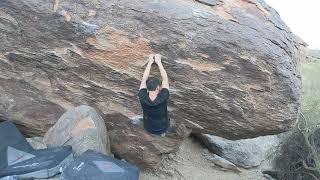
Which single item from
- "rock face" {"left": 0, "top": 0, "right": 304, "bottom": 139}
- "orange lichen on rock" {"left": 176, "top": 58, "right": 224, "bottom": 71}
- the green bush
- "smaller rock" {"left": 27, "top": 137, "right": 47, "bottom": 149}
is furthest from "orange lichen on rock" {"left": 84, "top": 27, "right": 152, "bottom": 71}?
the green bush

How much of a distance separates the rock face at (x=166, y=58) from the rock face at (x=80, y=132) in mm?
210

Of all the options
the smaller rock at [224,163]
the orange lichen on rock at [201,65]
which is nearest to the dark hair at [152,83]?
the orange lichen on rock at [201,65]

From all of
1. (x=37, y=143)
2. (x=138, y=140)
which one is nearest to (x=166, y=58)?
(x=138, y=140)

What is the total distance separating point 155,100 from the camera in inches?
215

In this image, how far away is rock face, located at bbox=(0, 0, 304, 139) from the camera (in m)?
5.71

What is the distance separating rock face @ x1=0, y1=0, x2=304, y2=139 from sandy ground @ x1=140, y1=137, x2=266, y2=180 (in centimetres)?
121

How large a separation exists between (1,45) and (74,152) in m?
1.70

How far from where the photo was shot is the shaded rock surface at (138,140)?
635 centimetres

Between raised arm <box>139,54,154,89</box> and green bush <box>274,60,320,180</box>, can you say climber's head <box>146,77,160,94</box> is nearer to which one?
raised arm <box>139,54,154,89</box>

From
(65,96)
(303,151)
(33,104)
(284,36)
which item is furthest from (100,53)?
(303,151)

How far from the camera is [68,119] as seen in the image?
20.4 feet

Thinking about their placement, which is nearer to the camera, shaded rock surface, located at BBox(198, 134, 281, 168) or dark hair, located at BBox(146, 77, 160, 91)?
dark hair, located at BBox(146, 77, 160, 91)

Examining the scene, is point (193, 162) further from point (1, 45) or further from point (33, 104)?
point (1, 45)

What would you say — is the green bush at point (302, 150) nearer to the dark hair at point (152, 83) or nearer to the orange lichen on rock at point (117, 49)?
the dark hair at point (152, 83)
